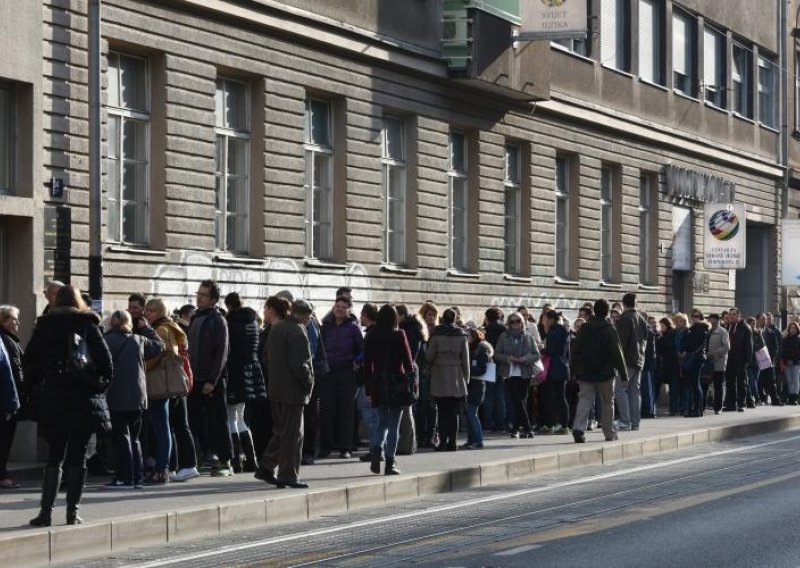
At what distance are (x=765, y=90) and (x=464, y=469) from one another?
3077 centimetres

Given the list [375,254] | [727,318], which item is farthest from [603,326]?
[727,318]

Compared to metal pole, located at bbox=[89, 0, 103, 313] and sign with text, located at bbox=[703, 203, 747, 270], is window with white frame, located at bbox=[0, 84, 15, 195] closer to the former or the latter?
metal pole, located at bbox=[89, 0, 103, 313]

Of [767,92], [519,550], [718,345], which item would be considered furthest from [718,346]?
[519,550]

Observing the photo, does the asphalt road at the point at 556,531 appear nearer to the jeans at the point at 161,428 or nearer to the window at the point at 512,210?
the jeans at the point at 161,428

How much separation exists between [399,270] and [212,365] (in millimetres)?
10952

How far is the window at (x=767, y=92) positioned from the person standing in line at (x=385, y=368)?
99.7ft

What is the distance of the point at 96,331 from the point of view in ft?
44.9

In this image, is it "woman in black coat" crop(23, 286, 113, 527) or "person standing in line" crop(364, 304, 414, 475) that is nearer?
"woman in black coat" crop(23, 286, 113, 527)

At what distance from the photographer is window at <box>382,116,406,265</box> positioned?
2800 centimetres

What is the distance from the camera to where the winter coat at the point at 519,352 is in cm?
2361

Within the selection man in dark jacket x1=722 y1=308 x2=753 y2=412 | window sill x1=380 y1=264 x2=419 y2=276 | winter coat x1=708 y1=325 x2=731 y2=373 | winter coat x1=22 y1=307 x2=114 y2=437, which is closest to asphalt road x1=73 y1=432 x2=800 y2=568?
winter coat x1=22 y1=307 x2=114 y2=437

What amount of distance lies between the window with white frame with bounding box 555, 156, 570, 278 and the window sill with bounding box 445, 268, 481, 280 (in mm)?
4545

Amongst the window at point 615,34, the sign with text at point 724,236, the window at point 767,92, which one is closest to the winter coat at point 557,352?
the window at point 615,34

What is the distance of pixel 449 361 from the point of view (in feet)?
70.1
